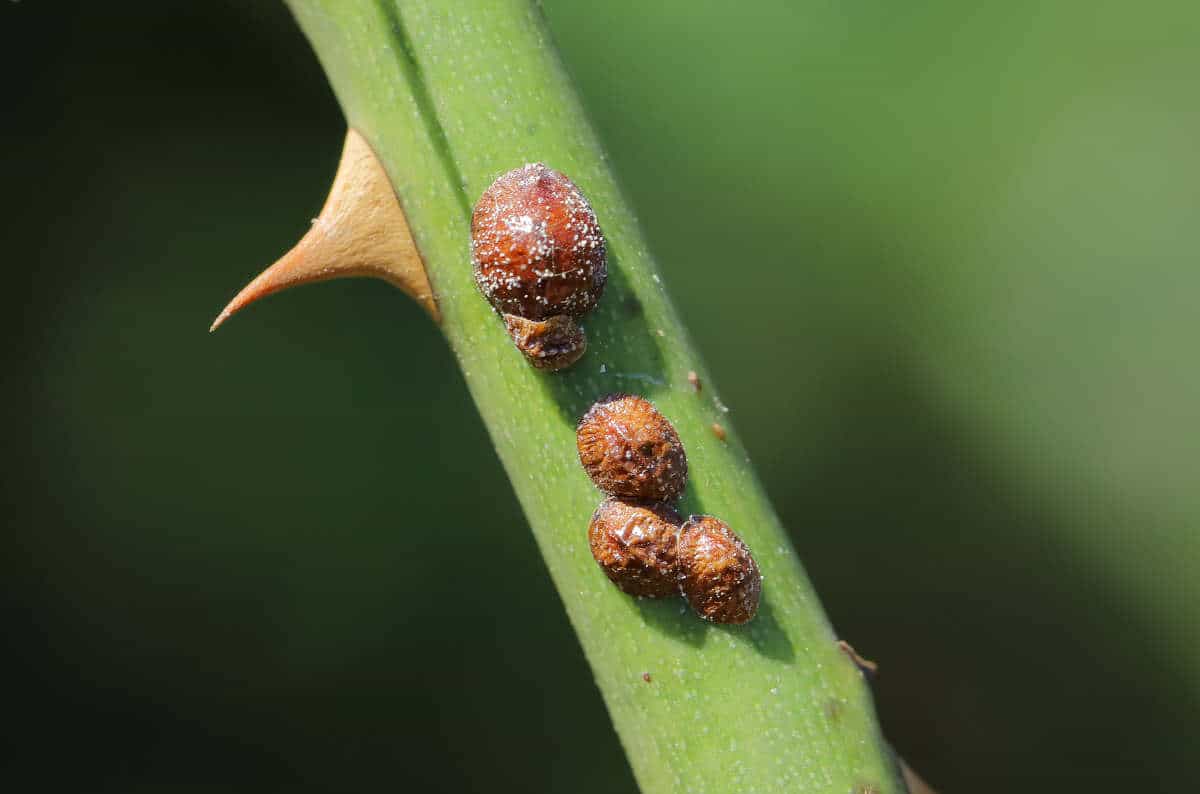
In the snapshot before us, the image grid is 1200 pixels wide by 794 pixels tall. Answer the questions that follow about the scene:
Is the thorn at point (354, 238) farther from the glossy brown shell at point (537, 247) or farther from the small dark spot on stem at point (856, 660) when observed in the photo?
the small dark spot on stem at point (856, 660)

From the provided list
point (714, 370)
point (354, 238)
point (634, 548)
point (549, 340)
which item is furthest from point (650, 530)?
point (714, 370)

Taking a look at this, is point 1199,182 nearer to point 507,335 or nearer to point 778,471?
point 778,471

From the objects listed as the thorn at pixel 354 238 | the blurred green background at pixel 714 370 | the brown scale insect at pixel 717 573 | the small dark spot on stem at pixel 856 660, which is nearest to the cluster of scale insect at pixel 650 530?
the brown scale insect at pixel 717 573

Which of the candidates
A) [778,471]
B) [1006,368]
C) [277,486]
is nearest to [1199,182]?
[1006,368]

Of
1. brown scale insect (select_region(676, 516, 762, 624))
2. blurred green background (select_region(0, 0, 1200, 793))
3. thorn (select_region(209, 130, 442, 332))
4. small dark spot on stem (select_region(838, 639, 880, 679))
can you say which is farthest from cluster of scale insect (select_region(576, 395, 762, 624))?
blurred green background (select_region(0, 0, 1200, 793))

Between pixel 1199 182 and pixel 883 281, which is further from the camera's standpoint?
pixel 883 281

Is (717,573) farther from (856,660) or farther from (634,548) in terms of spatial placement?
(856,660)

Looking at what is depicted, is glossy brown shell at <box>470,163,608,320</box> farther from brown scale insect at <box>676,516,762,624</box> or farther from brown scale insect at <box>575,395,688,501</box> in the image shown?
brown scale insect at <box>676,516,762,624</box>
